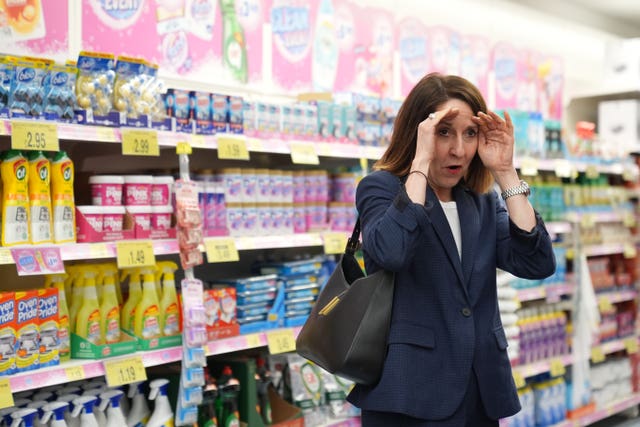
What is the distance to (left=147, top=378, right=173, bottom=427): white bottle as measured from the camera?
9.39ft

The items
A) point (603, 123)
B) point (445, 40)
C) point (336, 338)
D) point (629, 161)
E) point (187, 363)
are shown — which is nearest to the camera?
point (336, 338)

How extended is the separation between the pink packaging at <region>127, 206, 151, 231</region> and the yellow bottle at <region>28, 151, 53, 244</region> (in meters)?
0.32

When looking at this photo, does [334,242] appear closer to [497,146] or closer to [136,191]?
[136,191]

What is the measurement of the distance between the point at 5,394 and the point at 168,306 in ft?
2.44

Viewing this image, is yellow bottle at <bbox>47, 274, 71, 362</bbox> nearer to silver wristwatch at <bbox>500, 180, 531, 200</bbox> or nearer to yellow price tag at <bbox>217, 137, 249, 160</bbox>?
yellow price tag at <bbox>217, 137, 249, 160</bbox>

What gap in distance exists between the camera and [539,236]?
203 cm

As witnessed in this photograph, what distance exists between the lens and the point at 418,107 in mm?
1990

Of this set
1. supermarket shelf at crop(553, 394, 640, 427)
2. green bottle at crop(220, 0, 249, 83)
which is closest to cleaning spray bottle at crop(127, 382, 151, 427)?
green bottle at crop(220, 0, 249, 83)

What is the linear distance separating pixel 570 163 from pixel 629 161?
0.98 m

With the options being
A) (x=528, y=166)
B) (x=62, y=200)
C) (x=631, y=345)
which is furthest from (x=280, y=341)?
(x=631, y=345)

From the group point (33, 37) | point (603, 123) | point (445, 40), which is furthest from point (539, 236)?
point (603, 123)

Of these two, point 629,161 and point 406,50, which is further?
point 629,161

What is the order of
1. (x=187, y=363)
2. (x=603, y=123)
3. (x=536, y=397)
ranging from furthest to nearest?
(x=603, y=123)
(x=536, y=397)
(x=187, y=363)

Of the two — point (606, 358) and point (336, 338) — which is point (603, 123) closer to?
point (606, 358)
